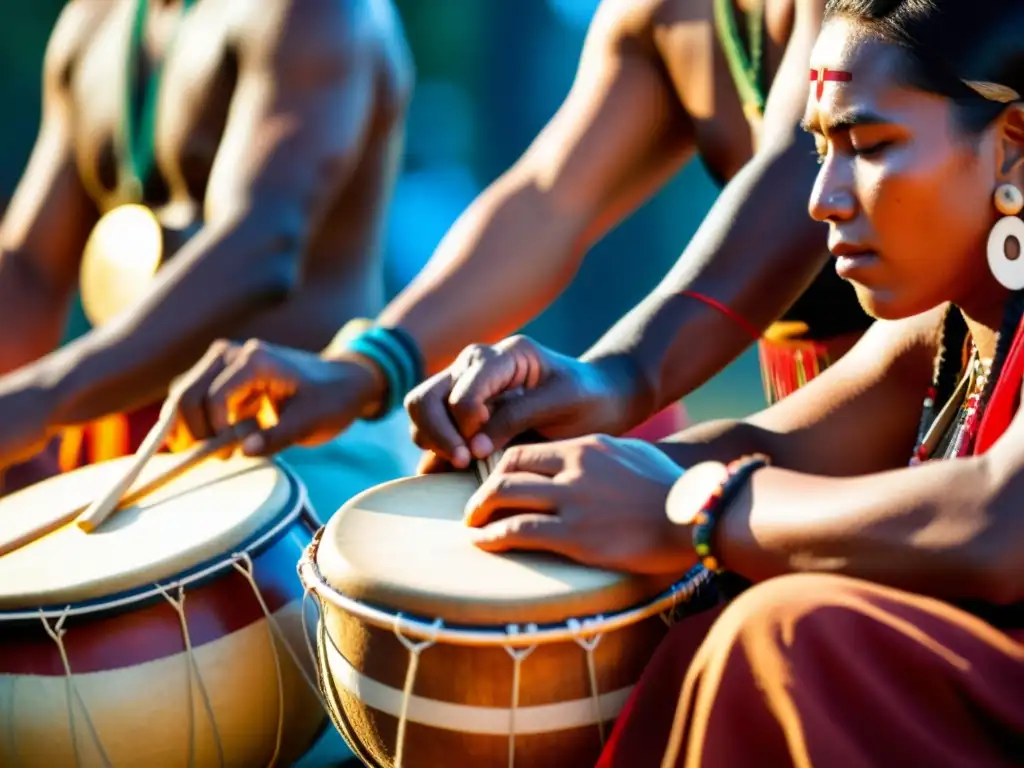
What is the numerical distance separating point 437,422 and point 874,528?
0.59m

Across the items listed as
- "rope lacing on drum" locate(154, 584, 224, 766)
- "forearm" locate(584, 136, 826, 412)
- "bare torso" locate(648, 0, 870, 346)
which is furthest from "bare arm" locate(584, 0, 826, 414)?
"rope lacing on drum" locate(154, 584, 224, 766)

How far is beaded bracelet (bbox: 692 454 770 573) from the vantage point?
1.23m

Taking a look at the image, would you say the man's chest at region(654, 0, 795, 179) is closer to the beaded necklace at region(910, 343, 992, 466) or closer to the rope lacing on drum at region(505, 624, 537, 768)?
the beaded necklace at region(910, 343, 992, 466)

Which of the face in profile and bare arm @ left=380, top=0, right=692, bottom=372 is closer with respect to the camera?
the face in profile

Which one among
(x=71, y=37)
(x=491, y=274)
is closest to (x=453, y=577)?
(x=491, y=274)

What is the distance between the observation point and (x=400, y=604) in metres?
1.29

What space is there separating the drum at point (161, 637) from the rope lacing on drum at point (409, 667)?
0.42m

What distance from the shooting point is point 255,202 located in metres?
2.61

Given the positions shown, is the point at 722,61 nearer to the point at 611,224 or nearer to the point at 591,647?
the point at 611,224

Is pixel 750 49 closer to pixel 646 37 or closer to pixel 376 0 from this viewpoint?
pixel 646 37

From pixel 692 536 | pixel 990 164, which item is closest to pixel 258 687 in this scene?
pixel 692 536

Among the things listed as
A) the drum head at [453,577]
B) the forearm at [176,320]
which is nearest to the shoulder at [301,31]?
the forearm at [176,320]

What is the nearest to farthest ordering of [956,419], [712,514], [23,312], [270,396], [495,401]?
[712,514] < [956,419] < [495,401] < [270,396] < [23,312]

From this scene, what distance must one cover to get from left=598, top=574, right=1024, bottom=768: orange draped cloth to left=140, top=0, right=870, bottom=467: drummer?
566mm
